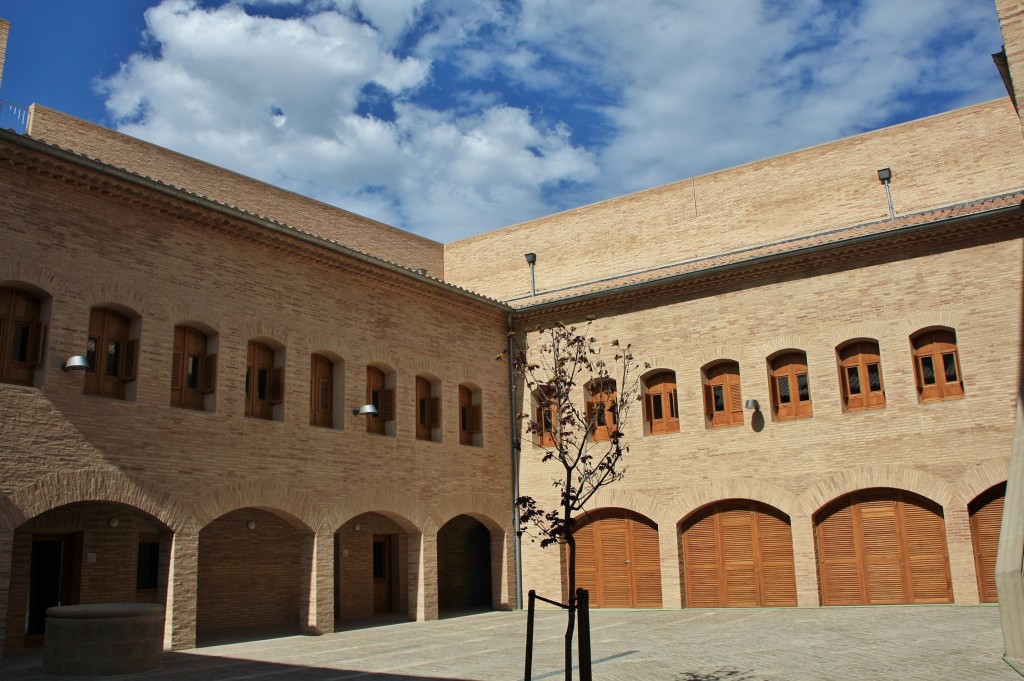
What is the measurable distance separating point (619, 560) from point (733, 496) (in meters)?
2.93

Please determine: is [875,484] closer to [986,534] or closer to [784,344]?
[986,534]

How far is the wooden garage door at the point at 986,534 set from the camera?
51.2ft

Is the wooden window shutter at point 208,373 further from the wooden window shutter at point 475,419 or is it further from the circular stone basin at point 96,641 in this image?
the wooden window shutter at point 475,419

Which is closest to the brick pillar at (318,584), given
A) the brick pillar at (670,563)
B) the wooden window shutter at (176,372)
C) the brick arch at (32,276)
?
the wooden window shutter at (176,372)

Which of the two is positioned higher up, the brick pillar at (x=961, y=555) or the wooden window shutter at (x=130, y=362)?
the wooden window shutter at (x=130, y=362)

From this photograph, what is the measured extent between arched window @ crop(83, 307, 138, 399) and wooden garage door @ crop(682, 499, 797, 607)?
36.2ft

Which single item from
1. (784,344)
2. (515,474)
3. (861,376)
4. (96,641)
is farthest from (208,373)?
(861,376)

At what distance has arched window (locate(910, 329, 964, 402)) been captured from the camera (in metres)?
16.4

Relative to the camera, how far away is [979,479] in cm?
1569

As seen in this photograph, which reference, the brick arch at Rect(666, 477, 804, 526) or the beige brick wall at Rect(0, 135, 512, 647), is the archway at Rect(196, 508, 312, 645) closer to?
the beige brick wall at Rect(0, 135, 512, 647)

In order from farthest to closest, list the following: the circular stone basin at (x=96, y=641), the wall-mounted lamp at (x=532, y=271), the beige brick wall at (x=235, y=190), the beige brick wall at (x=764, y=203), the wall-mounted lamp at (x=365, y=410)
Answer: the wall-mounted lamp at (x=532, y=271) < the beige brick wall at (x=764, y=203) < the beige brick wall at (x=235, y=190) < the wall-mounted lamp at (x=365, y=410) < the circular stone basin at (x=96, y=641)

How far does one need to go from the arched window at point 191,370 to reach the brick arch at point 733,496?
9358 millimetres

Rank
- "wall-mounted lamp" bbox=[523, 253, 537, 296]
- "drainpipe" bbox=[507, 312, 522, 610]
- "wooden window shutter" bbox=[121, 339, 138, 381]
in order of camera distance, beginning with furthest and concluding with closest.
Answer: "wall-mounted lamp" bbox=[523, 253, 537, 296] < "drainpipe" bbox=[507, 312, 522, 610] < "wooden window shutter" bbox=[121, 339, 138, 381]

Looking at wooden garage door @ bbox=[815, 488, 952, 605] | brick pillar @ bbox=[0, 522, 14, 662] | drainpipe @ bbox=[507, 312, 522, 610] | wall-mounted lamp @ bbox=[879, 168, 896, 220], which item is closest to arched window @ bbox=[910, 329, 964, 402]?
wooden garage door @ bbox=[815, 488, 952, 605]
